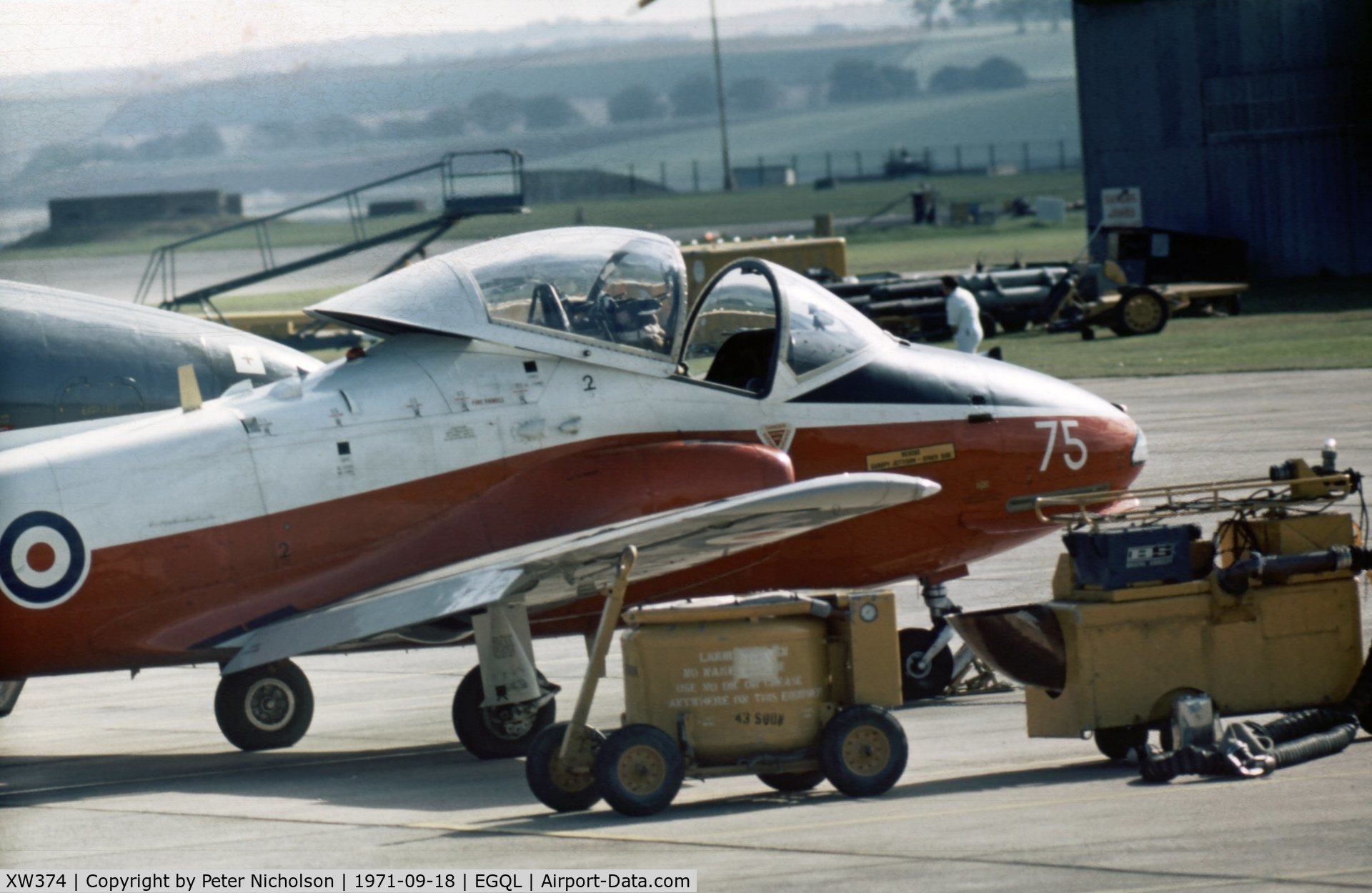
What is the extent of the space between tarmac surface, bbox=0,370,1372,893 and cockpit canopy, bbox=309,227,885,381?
8.74 feet

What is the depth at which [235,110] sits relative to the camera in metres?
11.8

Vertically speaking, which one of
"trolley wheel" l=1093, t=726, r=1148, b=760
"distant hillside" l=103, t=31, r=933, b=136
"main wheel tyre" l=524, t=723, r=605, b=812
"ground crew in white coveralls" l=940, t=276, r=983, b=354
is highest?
"distant hillside" l=103, t=31, r=933, b=136

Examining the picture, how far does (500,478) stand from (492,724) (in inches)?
64.0

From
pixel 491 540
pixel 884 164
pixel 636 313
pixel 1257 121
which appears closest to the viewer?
pixel 491 540

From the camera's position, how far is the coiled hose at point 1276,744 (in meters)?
9.58

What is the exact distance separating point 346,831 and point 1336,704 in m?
5.67

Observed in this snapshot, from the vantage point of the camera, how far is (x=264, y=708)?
1277 centimetres

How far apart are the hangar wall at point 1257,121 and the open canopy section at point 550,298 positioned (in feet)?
153

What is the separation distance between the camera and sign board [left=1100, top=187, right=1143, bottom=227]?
5647cm

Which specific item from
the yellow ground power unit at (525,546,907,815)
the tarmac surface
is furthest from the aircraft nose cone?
the yellow ground power unit at (525,546,907,815)

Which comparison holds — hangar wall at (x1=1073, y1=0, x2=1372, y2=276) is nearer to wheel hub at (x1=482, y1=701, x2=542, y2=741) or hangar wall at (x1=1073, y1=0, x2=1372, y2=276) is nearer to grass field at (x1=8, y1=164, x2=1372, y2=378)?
grass field at (x1=8, y1=164, x2=1372, y2=378)

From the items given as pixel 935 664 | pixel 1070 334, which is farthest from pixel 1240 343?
pixel 935 664

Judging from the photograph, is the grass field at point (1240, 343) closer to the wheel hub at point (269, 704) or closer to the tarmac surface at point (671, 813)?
the tarmac surface at point (671, 813)

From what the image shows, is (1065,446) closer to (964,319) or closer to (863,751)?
(863,751)
